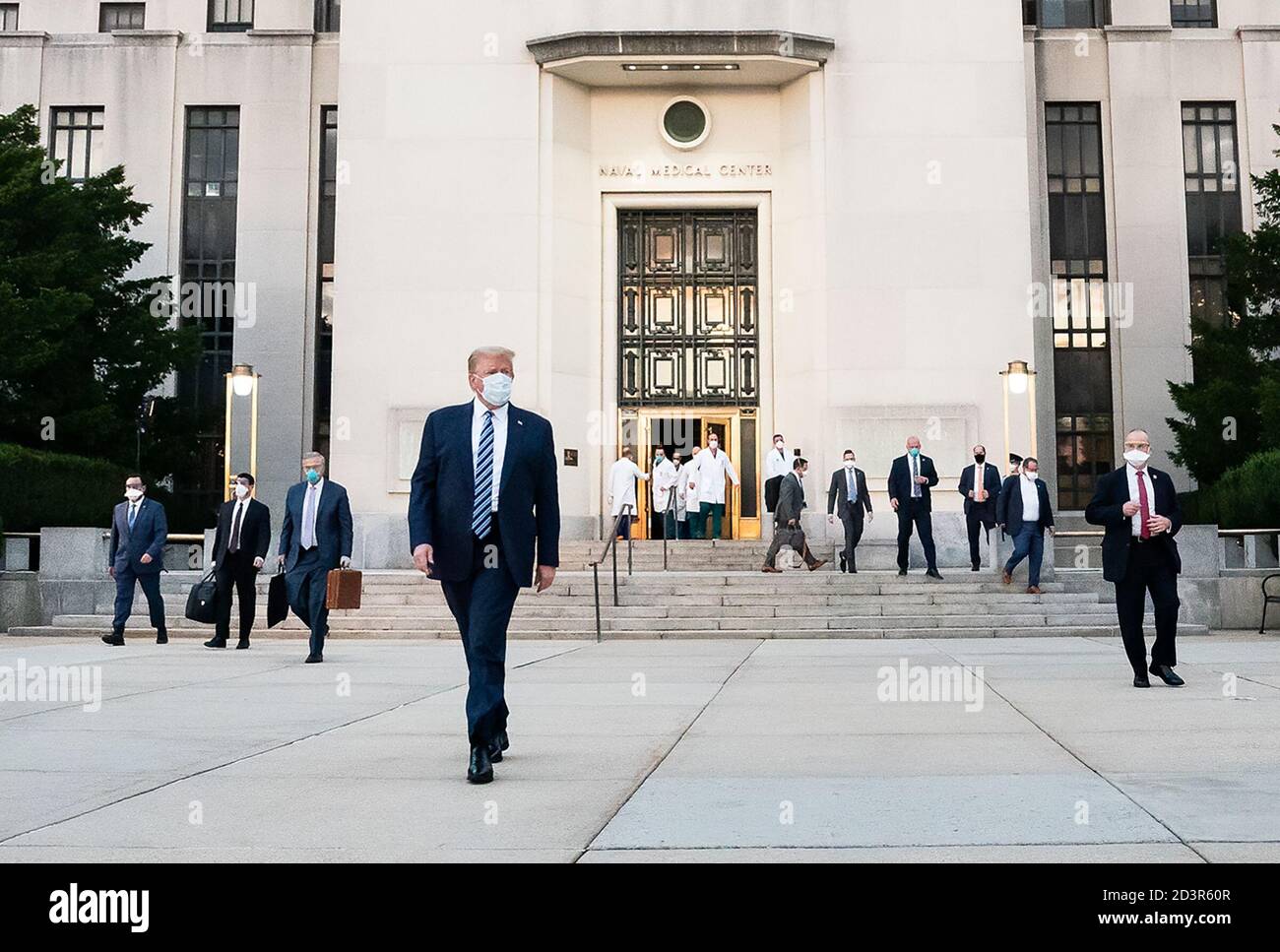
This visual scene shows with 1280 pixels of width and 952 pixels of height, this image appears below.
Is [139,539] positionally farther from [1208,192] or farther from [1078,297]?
[1208,192]

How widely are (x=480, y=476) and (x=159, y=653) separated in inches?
392

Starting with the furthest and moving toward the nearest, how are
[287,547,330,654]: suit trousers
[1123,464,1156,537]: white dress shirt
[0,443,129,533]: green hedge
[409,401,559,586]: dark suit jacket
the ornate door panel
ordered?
the ornate door panel, [0,443,129,533]: green hedge, [287,547,330,654]: suit trousers, [1123,464,1156,537]: white dress shirt, [409,401,559,586]: dark suit jacket

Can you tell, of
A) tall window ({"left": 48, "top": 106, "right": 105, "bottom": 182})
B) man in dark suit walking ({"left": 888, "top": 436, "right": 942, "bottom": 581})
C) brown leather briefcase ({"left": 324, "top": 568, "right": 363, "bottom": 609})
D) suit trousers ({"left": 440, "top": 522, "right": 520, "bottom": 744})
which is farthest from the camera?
tall window ({"left": 48, "top": 106, "right": 105, "bottom": 182})

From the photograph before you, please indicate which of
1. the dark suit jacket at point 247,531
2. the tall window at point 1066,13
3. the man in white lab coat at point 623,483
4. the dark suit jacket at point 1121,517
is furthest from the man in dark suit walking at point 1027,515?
the tall window at point 1066,13

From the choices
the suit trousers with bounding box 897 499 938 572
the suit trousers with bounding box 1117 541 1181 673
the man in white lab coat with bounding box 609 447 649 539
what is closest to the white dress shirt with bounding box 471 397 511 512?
the suit trousers with bounding box 1117 541 1181 673

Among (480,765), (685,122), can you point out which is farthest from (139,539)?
(685,122)

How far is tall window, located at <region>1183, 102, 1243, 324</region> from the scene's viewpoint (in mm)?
36125

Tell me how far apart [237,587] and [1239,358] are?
23.2 metres

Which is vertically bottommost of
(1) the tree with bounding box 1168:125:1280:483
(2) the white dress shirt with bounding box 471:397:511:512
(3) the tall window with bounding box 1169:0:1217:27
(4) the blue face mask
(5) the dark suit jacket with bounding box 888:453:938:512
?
(2) the white dress shirt with bounding box 471:397:511:512

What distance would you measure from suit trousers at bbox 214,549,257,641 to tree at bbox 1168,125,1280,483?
21372 millimetres

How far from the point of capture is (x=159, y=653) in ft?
51.3

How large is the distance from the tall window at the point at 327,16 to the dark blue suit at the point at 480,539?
113 ft

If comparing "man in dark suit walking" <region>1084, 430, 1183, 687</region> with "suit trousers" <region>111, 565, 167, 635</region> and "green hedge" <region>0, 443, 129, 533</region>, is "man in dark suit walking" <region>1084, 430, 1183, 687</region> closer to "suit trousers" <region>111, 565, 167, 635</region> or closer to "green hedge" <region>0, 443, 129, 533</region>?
"suit trousers" <region>111, 565, 167, 635</region>

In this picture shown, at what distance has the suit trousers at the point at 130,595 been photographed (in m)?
17.5
